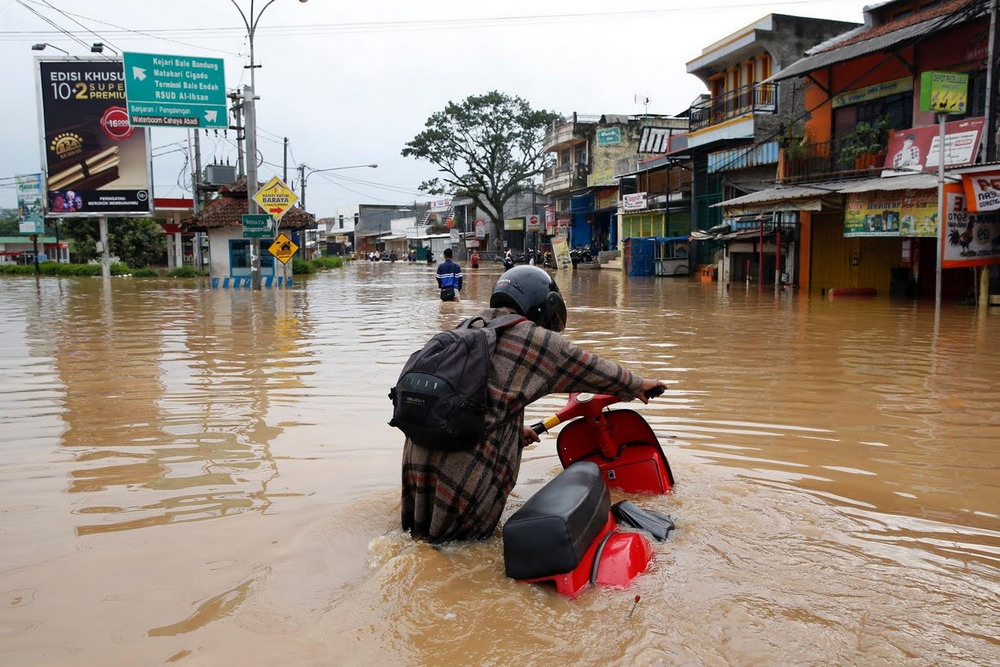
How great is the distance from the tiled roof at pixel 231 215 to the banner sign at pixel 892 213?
20745mm

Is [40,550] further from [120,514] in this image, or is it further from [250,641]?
[250,641]

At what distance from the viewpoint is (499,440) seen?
11.1 feet

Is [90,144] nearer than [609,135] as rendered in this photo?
Yes

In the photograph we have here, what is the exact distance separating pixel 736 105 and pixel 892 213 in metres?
12.8

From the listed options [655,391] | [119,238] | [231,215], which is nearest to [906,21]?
[655,391]

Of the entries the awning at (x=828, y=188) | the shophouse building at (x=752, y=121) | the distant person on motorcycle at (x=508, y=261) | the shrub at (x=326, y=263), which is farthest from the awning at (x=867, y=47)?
the shrub at (x=326, y=263)

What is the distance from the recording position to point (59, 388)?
7.86m

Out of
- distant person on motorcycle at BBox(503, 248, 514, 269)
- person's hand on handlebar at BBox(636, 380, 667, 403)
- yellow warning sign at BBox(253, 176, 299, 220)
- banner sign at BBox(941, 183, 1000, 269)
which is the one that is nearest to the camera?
person's hand on handlebar at BBox(636, 380, 667, 403)

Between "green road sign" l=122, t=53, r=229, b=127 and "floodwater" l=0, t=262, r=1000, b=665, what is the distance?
1783cm

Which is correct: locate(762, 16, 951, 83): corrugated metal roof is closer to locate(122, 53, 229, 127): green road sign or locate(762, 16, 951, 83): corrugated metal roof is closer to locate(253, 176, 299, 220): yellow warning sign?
locate(253, 176, 299, 220): yellow warning sign

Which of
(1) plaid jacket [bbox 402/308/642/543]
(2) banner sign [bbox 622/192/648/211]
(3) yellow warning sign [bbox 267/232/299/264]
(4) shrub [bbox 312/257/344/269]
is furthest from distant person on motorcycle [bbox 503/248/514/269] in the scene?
(1) plaid jacket [bbox 402/308/642/543]

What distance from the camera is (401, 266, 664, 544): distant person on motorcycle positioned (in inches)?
130

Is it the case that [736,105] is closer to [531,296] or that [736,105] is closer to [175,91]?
[175,91]

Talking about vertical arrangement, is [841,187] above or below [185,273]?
above
